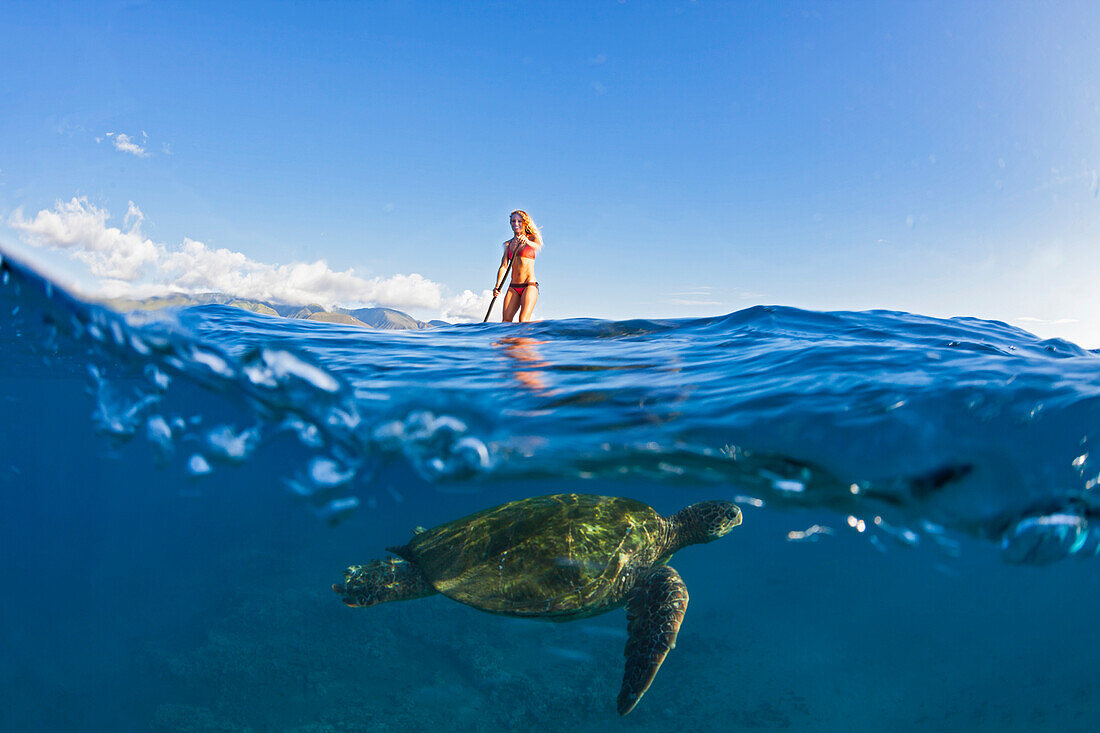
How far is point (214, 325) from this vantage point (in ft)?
32.0

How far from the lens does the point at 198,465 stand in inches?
741

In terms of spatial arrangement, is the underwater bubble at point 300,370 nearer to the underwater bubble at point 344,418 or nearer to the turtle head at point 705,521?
the underwater bubble at point 344,418

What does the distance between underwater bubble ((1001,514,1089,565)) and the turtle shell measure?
6.69 metres

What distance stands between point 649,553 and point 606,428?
184 centimetres

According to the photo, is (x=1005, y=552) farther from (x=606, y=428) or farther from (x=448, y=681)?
(x=448, y=681)

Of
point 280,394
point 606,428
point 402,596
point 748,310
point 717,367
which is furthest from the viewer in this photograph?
point 748,310

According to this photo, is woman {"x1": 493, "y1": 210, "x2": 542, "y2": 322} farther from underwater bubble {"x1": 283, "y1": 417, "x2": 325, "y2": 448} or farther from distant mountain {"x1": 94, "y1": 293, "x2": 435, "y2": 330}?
underwater bubble {"x1": 283, "y1": 417, "x2": 325, "y2": 448}

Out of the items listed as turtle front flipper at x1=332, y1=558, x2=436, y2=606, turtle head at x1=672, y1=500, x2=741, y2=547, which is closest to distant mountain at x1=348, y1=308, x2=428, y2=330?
turtle front flipper at x1=332, y1=558, x2=436, y2=606

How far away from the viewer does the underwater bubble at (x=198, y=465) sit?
1754 cm

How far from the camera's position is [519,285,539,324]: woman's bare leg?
11.3m

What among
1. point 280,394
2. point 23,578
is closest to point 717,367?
point 280,394

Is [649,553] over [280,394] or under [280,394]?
under

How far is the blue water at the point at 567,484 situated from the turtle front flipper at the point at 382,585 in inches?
93.2

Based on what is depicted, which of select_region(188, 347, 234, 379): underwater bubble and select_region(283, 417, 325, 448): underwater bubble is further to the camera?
select_region(283, 417, 325, 448): underwater bubble
